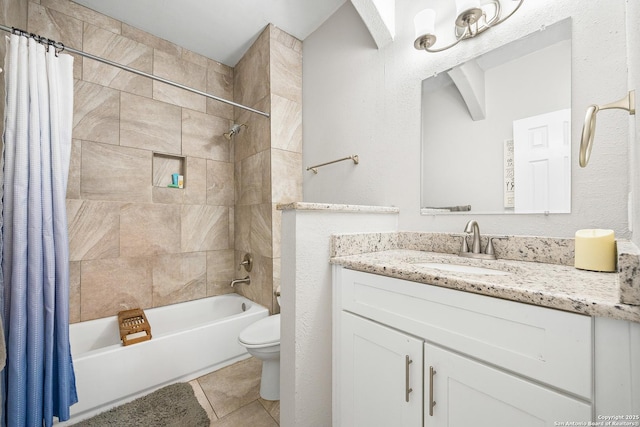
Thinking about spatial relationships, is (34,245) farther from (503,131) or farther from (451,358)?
(503,131)

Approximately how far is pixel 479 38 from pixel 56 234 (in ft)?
7.52

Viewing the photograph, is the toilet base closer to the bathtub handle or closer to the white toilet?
the white toilet

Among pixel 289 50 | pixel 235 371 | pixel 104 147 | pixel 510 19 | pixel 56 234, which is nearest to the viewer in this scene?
pixel 510 19

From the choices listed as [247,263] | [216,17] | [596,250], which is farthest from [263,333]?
[216,17]

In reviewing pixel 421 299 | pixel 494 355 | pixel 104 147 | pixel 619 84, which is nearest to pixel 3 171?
pixel 104 147

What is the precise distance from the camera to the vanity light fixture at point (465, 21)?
3.60ft

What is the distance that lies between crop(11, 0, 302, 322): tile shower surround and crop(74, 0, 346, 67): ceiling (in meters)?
0.09

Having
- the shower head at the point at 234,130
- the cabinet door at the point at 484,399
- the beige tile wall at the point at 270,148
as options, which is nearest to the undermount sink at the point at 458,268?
the cabinet door at the point at 484,399

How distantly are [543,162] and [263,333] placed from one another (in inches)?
66.6

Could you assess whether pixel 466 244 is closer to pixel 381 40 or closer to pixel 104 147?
pixel 381 40

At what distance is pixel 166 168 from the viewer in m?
2.25

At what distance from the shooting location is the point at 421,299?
79 cm

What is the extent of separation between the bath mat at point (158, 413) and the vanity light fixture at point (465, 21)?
2338 millimetres

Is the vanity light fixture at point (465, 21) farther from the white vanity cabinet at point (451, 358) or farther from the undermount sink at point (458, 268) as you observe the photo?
the white vanity cabinet at point (451, 358)
